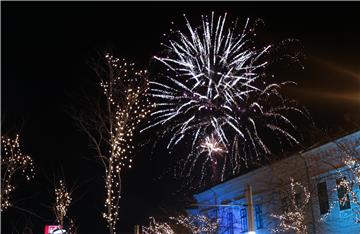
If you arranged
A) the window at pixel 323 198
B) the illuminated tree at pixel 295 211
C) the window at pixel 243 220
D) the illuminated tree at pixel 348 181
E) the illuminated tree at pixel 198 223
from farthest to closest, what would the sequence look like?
the illuminated tree at pixel 198 223, the window at pixel 243 220, the window at pixel 323 198, the illuminated tree at pixel 295 211, the illuminated tree at pixel 348 181

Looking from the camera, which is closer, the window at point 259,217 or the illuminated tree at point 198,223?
the window at point 259,217

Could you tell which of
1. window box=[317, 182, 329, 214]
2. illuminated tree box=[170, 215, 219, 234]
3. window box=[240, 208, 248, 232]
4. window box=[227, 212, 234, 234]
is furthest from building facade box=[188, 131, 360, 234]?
illuminated tree box=[170, 215, 219, 234]

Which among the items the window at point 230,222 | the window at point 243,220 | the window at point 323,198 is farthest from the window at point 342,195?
the window at point 230,222

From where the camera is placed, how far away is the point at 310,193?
25.1m

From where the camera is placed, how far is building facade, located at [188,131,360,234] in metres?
22.7

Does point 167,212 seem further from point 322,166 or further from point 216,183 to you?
point 322,166

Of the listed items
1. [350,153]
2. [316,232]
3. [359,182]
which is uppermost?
[350,153]

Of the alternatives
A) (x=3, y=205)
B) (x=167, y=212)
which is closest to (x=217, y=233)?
(x=167, y=212)

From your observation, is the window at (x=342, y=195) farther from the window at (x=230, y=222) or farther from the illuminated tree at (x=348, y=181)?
the window at (x=230, y=222)

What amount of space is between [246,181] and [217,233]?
4.78 meters

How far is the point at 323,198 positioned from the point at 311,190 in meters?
0.68

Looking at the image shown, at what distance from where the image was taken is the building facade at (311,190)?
2272 centimetres

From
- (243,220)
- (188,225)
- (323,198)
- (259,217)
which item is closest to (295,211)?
(323,198)

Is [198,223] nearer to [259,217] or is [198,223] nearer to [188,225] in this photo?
[188,225]
